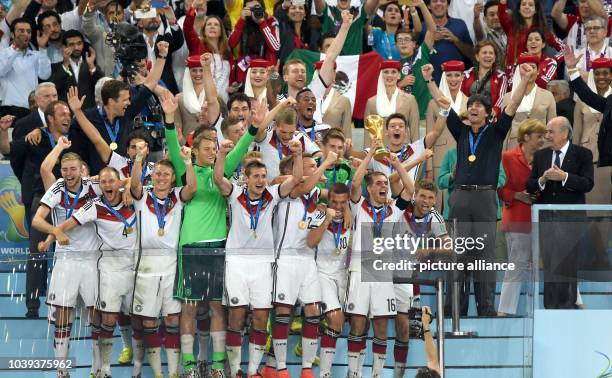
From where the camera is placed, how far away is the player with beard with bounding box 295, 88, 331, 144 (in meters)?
15.0

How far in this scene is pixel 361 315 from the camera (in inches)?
518

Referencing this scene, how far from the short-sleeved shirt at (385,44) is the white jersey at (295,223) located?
14.6ft

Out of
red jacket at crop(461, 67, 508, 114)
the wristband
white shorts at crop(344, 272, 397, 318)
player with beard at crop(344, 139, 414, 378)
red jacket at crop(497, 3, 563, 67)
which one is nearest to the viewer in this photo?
player with beard at crop(344, 139, 414, 378)

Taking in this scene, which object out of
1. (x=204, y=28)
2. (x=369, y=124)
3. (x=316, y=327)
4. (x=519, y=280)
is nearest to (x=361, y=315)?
(x=316, y=327)

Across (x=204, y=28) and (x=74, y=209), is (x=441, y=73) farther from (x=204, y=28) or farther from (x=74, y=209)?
(x=74, y=209)

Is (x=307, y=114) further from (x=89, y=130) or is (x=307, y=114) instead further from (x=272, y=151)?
(x=89, y=130)

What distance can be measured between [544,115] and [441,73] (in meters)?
1.91

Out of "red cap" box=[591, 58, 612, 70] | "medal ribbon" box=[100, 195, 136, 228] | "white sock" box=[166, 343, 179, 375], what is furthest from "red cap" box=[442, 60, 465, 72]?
"white sock" box=[166, 343, 179, 375]

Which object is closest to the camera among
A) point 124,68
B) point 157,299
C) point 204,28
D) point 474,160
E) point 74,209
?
point 157,299

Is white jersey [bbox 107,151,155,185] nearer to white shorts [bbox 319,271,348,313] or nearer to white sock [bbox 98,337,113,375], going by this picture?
white sock [bbox 98,337,113,375]

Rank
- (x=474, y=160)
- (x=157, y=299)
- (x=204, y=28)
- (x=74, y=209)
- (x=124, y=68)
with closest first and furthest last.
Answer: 1. (x=157, y=299)
2. (x=74, y=209)
3. (x=474, y=160)
4. (x=124, y=68)
5. (x=204, y=28)

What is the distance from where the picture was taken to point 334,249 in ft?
43.8

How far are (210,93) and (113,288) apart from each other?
3105 mm

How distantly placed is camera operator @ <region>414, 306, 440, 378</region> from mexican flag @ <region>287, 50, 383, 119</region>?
4.86 meters
